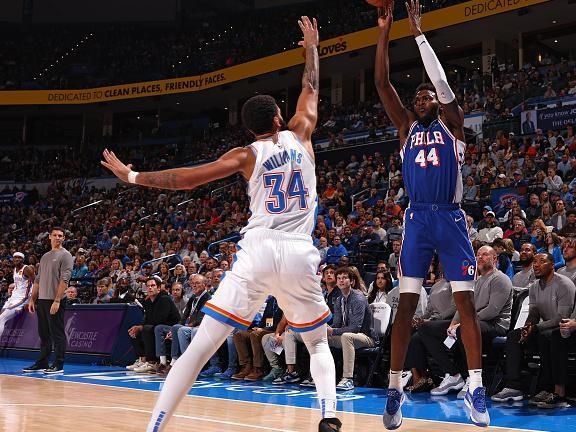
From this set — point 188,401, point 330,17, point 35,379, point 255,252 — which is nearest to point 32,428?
point 188,401

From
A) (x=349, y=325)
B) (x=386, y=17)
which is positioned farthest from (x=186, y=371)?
(x=349, y=325)

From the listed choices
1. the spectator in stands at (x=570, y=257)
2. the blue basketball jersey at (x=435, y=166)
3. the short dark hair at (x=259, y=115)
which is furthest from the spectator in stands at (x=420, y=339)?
the short dark hair at (x=259, y=115)

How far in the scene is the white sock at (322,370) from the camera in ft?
13.2

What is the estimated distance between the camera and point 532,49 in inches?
1005

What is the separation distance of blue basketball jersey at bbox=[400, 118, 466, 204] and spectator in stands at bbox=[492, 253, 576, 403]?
9.17 ft

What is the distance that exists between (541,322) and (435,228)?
3049 millimetres

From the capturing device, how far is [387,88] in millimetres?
5117

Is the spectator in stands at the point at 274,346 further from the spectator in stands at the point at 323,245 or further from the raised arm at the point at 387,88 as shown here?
the raised arm at the point at 387,88

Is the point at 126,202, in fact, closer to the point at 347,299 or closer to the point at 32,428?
the point at 347,299

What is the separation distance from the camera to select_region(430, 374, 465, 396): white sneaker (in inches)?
310

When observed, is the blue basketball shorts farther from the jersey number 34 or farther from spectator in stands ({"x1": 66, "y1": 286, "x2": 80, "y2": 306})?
spectator in stands ({"x1": 66, "y1": 286, "x2": 80, "y2": 306})

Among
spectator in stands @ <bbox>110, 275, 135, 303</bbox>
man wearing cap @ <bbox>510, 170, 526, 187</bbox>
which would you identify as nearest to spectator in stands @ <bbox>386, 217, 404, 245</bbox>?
man wearing cap @ <bbox>510, 170, 526, 187</bbox>

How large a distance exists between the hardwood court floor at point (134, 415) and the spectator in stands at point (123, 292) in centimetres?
451

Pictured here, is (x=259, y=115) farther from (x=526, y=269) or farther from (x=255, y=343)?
(x=255, y=343)
